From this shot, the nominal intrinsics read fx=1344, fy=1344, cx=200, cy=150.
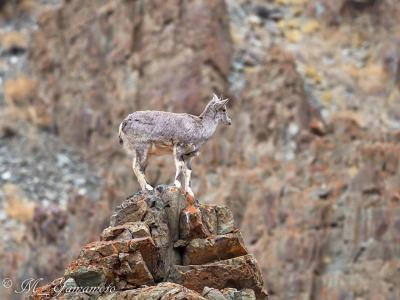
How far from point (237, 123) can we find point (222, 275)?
34.8 meters

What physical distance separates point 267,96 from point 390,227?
15239mm

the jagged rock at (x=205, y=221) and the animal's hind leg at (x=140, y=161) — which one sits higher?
the animal's hind leg at (x=140, y=161)

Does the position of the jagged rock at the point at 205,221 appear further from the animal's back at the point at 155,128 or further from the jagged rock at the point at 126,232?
the animal's back at the point at 155,128

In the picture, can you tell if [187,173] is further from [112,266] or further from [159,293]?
[159,293]

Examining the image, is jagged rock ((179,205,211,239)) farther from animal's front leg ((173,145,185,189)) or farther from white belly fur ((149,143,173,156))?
white belly fur ((149,143,173,156))

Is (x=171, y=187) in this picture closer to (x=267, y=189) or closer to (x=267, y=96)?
(x=267, y=189)

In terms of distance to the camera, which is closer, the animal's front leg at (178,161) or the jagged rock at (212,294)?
the jagged rock at (212,294)

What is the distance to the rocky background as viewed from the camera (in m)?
51.2

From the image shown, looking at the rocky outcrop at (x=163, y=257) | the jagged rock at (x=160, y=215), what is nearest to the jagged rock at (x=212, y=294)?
the rocky outcrop at (x=163, y=257)

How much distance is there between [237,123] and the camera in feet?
207

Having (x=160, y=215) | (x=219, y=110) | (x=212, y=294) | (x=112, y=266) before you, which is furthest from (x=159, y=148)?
(x=212, y=294)

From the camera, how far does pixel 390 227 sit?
50.2m

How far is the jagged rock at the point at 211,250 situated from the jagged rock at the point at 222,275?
0.69ft

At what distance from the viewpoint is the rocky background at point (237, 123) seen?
5122cm
